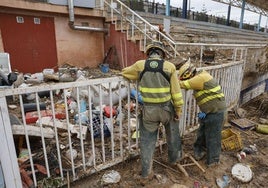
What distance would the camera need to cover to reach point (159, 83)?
83.2 inches

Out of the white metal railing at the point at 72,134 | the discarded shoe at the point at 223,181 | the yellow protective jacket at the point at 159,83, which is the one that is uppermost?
the yellow protective jacket at the point at 159,83

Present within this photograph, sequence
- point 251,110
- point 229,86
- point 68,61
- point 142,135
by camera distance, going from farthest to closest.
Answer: point 68,61, point 251,110, point 229,86, point 142,135

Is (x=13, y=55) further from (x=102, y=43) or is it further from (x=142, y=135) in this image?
(x=142, y=135)

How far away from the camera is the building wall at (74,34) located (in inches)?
266

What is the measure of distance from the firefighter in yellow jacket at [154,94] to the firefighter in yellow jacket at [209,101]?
37cm

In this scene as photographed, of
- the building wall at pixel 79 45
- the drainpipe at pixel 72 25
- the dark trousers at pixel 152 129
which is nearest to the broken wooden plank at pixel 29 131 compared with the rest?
the dark trousers at pixel 152 129

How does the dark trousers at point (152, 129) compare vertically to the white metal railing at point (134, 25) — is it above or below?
below

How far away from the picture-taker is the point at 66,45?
26.3 ft

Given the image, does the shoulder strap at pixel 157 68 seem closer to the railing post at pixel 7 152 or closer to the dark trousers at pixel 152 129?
the dark trousers at pixel 152 129

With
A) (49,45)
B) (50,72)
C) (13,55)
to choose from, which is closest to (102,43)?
(49,45)

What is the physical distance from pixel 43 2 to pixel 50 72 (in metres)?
2.47

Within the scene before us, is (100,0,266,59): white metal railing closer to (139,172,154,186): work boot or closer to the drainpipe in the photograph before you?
the drainpipe

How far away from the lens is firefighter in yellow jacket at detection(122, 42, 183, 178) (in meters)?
2.12

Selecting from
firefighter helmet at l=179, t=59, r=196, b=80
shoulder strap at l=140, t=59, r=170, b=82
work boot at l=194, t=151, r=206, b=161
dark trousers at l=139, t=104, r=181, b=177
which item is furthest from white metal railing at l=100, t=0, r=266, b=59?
shoulder strap at l=140, t=59, r=170, b=82
